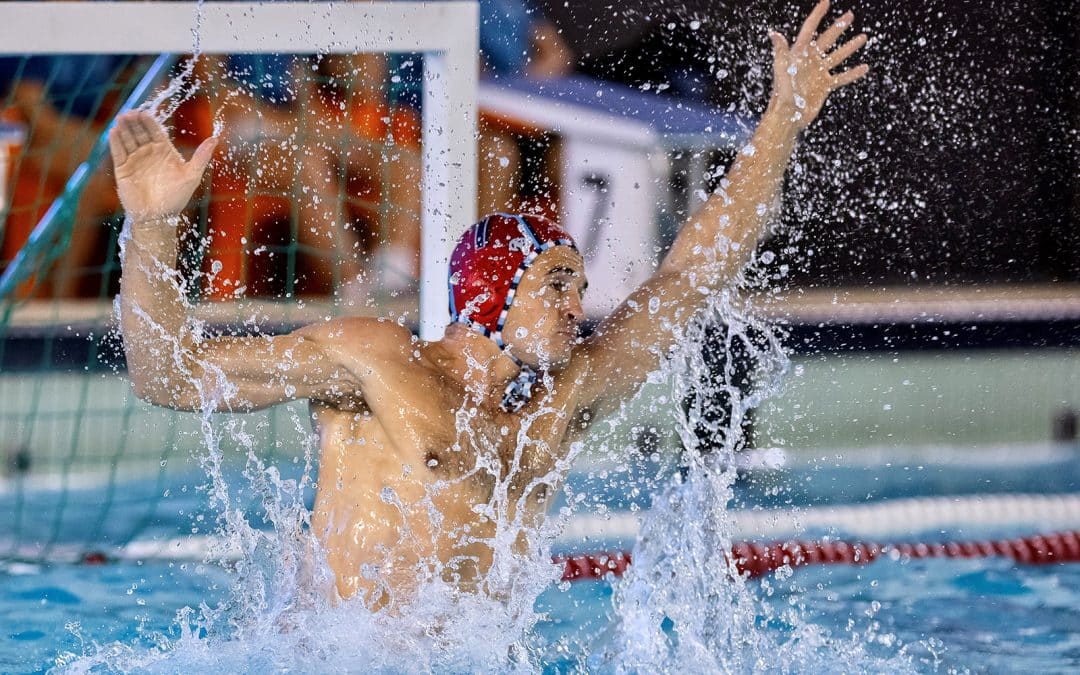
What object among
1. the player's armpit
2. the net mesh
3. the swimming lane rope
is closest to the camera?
the player's armpit

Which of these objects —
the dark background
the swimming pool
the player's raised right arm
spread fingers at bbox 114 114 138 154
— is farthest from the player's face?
the dark background

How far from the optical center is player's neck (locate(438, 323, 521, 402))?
2504 mm

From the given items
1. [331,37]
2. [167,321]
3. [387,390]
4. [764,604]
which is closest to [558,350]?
[387,390]

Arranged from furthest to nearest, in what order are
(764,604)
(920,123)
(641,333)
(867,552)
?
(920,123) < (867,552) < (764,604) < (641,333)

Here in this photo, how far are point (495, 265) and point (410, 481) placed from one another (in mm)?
465

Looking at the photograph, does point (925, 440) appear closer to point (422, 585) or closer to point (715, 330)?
point (715, 330)

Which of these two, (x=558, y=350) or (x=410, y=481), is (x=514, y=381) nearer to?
(x=558, y=350)

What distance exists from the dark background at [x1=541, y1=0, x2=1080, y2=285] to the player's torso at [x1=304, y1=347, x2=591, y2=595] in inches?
197

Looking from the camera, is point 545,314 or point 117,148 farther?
point 545,314

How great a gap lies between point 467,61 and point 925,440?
336cm

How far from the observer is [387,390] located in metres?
2.39

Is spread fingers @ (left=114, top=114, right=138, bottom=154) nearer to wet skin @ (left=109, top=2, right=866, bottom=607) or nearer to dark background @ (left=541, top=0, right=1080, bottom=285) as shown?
wet skin @ (left=109, top=2, right=866, bottom=607)

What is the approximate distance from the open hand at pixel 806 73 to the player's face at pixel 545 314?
2.29 ft

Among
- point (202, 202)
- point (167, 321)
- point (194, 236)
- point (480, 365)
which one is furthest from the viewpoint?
point (194, 236)
